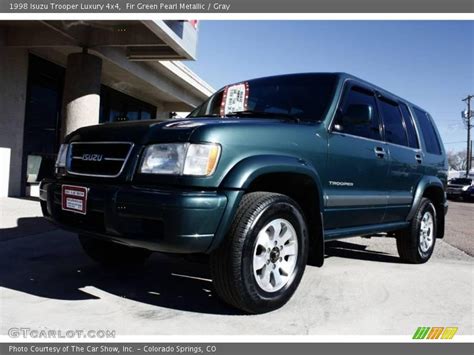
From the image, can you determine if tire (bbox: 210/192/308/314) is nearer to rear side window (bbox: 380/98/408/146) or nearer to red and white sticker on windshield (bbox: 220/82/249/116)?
red and white sticker on windshield (bbox: 220/82/249/116)

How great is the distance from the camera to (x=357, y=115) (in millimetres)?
3990

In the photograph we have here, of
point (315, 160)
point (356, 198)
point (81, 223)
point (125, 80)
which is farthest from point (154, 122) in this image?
point (125, 80)

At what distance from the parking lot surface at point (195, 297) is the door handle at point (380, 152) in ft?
4.16

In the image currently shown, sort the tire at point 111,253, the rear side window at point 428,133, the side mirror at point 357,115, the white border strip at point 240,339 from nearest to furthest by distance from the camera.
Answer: the white border strip at point 240,339 < the side mirror at point 357,115 < the tire at point 111,253 < the rear side window at point 428,133

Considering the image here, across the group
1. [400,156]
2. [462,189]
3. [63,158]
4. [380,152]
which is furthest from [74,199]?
[462,189]

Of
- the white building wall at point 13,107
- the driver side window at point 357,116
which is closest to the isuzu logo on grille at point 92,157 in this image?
the driver side window at point 357,116

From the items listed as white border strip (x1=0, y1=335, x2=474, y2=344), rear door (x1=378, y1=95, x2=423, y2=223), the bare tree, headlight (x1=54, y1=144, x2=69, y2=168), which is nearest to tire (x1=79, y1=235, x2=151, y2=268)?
headlight (x1=54, y1=144, x2=69, y2=168)

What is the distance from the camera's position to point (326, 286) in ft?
13.7

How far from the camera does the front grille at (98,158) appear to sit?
3.17 metres

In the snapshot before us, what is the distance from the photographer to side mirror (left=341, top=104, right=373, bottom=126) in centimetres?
398

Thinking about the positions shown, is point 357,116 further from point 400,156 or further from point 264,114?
point 400,156

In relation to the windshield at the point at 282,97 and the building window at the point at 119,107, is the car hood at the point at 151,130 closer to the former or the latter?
the windshield at the point at 282,97

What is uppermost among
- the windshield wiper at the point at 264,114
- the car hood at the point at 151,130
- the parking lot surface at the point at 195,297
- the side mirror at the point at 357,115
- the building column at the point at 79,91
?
the building column at the point at 79,91

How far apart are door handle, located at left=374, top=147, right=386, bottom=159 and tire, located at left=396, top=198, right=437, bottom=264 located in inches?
48.5
